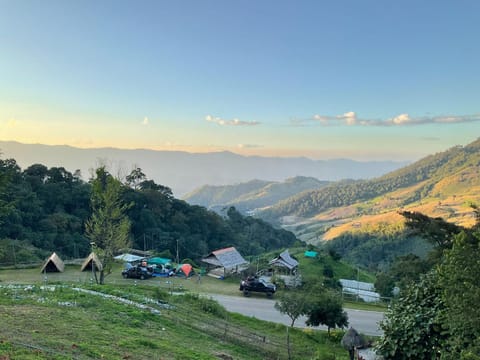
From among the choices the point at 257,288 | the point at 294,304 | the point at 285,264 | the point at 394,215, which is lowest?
the point at 257,288

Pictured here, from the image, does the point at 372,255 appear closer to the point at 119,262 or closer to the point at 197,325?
the point at 119,262

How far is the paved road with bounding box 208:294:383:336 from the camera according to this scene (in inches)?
904

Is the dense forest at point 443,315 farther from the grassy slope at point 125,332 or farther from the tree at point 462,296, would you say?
the grassy slope at point 125,332

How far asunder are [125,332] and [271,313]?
1346cm

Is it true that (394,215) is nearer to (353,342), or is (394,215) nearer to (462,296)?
(353,342)

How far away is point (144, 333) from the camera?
1346 centimetres

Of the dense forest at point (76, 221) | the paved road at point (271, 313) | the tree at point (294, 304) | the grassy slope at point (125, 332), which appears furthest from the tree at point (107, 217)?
the tree at point (294, 304)

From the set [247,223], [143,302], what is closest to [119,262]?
[143,302]

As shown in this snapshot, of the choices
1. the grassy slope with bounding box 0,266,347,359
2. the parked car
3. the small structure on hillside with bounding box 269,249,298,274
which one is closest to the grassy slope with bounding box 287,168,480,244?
the small structure on hillside with bounding box 269,249,298,274

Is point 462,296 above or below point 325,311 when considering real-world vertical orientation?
above

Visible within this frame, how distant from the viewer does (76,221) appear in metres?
49.3

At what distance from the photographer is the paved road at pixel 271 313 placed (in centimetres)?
2295

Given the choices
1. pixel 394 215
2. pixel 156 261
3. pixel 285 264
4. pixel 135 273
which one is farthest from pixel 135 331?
pixel 394 215

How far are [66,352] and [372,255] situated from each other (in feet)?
323
